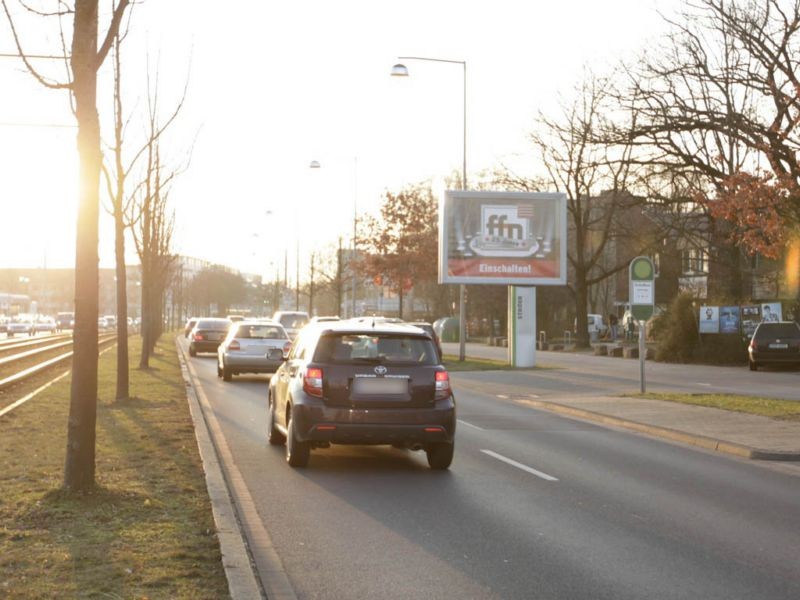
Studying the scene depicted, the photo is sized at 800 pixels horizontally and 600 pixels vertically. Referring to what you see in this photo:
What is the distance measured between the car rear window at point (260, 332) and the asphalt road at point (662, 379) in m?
5.35

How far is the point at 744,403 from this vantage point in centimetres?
1980

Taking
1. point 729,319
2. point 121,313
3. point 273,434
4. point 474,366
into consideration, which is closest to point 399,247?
point 474,366

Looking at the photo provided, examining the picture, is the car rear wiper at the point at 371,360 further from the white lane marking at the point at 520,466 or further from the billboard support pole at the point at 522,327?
the billboard support pole at the point at 522,327

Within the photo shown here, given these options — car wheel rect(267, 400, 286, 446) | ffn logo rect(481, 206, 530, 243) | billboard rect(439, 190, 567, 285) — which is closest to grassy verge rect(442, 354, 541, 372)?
billboard rect(439, 190, 567, 285)

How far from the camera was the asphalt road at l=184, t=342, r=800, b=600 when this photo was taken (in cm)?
650

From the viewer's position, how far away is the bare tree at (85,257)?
8562 millimetres

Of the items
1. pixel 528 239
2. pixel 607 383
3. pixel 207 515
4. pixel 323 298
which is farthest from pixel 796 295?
pixel 323 298

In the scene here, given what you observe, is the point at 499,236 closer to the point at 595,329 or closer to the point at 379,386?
the point at 379,386

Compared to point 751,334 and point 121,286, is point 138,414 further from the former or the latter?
point 751,334

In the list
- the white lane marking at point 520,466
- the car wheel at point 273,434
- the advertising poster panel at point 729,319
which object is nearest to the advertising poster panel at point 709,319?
the advertising poster panel at point 729,319

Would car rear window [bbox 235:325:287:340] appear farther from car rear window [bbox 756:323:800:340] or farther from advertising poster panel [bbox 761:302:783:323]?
advertising poster panel [bbox 761:302:783:323]

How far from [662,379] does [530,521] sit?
70.7 feet

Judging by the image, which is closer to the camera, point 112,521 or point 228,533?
point 228,533

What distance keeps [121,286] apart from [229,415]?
367 cm
